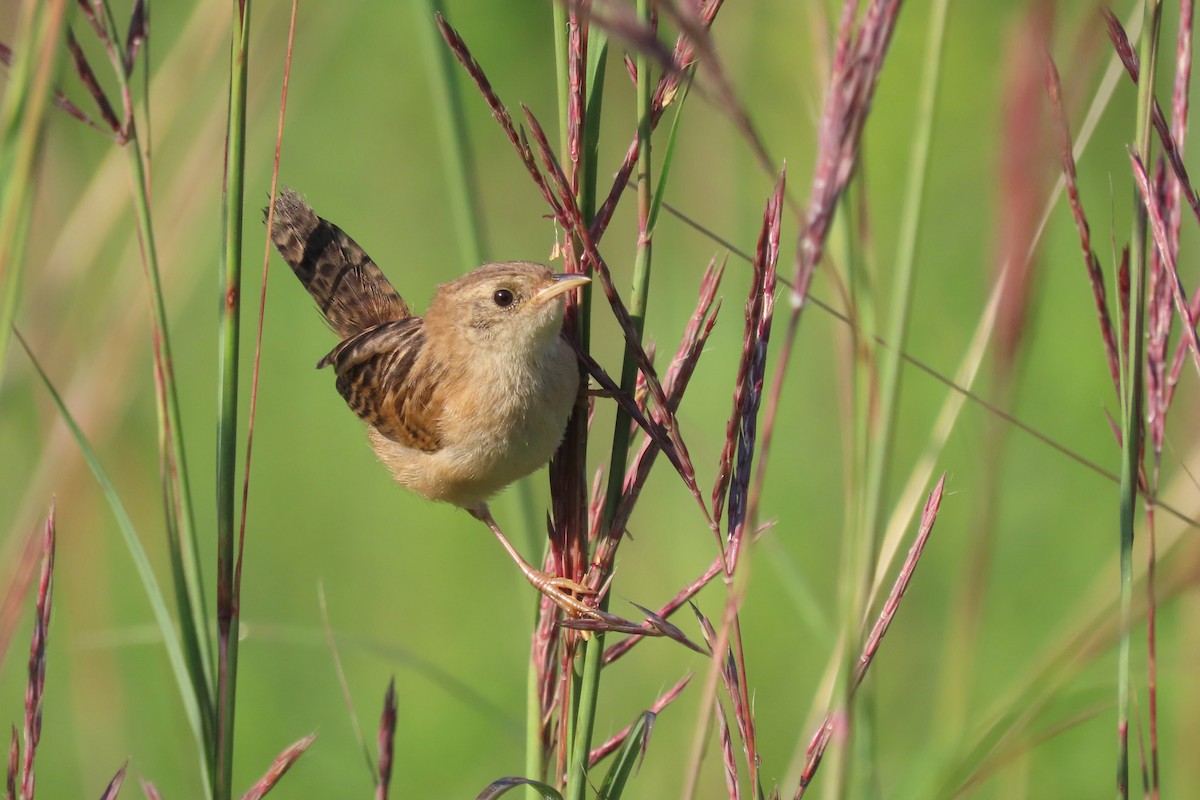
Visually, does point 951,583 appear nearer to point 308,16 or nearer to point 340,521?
point 340,521

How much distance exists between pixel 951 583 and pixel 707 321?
109 inches

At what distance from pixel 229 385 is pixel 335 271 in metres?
1.64

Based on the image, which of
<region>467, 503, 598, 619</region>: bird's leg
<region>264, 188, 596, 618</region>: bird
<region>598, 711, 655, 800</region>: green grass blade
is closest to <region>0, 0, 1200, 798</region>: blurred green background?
<region>264, 188, 596, 618</region>: bird

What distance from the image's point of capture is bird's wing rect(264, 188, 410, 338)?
290cm

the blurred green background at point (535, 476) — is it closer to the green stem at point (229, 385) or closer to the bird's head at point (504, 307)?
the bird's head at point (504, 307)

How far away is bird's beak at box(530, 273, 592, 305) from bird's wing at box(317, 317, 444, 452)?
0.48 meters

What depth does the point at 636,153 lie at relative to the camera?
1554 millimetres

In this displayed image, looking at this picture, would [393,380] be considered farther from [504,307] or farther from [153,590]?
[153,590]

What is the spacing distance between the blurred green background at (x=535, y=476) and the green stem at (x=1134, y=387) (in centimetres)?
100

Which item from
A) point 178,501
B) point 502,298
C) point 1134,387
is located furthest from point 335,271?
point 1134,387

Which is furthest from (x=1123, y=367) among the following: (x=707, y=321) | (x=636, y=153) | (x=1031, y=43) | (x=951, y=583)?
(x=951, y=583)

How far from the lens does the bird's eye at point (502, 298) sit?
8.05 ft

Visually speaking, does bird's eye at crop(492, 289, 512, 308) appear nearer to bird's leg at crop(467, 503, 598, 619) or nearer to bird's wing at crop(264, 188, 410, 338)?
bird's wing at crop(264, 188, 410, 338)

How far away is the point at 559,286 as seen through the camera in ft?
6.72
